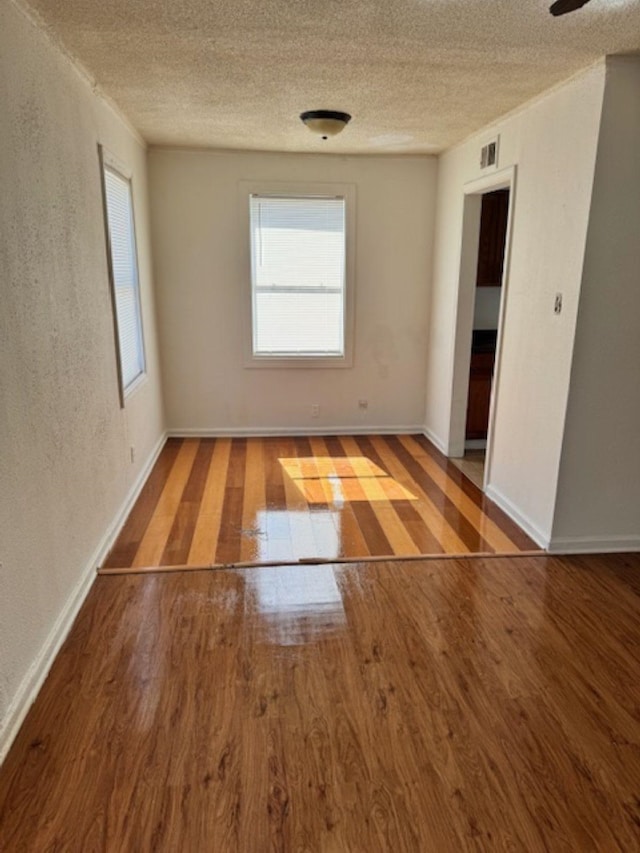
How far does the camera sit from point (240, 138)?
4176mm

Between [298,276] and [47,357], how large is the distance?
9.92 ft

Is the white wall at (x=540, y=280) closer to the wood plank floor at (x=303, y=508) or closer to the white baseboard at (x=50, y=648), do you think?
the wood plank floor at (x=303, y=508)

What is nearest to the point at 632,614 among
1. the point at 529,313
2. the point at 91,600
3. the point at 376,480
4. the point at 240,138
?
the point at 529,313

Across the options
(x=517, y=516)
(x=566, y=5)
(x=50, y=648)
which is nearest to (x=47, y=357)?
(x=50, y=648)

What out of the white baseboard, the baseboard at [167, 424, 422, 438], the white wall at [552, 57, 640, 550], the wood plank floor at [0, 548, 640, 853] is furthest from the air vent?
the white baseboard

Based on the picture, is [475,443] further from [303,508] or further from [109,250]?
[109,250]

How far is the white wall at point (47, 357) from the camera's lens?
1922mm

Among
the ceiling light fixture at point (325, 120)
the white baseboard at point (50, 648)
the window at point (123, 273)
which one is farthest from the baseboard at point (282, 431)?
the ceiling light fixture at point (325, 120)

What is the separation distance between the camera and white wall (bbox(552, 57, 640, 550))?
2.60 metres

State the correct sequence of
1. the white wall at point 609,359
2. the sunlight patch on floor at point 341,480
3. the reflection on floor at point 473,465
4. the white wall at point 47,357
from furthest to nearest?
the reflection on floor at point 473,465 < the sunlight patch on floor at point 341,480 < the white wall at point 609,359 < the white wall at point 47,357

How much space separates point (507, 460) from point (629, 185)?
1687mm

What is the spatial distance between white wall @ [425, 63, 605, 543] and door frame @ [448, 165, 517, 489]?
2.3 inches

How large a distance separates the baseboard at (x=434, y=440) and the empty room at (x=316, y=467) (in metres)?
0.11

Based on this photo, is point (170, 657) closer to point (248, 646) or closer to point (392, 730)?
point (248, 646)
